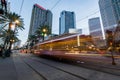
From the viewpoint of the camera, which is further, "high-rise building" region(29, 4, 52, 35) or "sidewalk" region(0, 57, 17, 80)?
"high-rise building" region(29, 4, 52, 35)

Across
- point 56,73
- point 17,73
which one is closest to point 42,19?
point 17,73

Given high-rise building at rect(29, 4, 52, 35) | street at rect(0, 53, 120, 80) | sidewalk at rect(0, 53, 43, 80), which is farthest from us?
high-rise building at rect(29, 4, 52, 35)

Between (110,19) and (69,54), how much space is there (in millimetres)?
111406

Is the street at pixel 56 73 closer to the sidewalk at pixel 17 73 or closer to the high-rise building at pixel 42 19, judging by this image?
the sidewalk at pixel 17 73

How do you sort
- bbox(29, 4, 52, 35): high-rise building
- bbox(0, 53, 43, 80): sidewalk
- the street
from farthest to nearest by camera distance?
1. bbox(29, 4, 52, 35): high-rise building
2. bbox(0, 53, 43, 80): sidewalk
3. the street

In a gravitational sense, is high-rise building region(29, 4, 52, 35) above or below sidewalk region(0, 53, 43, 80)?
above

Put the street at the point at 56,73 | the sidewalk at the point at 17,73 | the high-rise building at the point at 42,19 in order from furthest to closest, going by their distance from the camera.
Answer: the high-rise building at the point at 42,19
the sidewalk at the point at 17,73
the street at the point at 56,73

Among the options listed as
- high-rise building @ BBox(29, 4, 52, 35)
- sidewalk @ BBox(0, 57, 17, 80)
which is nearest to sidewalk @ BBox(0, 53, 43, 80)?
sidewalk @ BBox(0, 57, 17, 80)

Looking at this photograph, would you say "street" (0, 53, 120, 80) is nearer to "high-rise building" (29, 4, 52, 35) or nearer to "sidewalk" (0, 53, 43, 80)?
"sidewalk" (0, 53, 43, 80)

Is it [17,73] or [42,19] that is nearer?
[17,73]

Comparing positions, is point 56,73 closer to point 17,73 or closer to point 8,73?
point 17,73

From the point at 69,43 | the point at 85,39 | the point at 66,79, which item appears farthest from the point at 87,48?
the point at 66,79

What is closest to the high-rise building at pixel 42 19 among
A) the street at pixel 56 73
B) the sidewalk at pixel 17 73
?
the sidewalk at pixel 17 73

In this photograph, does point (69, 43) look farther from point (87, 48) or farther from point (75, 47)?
point (87, 48)
